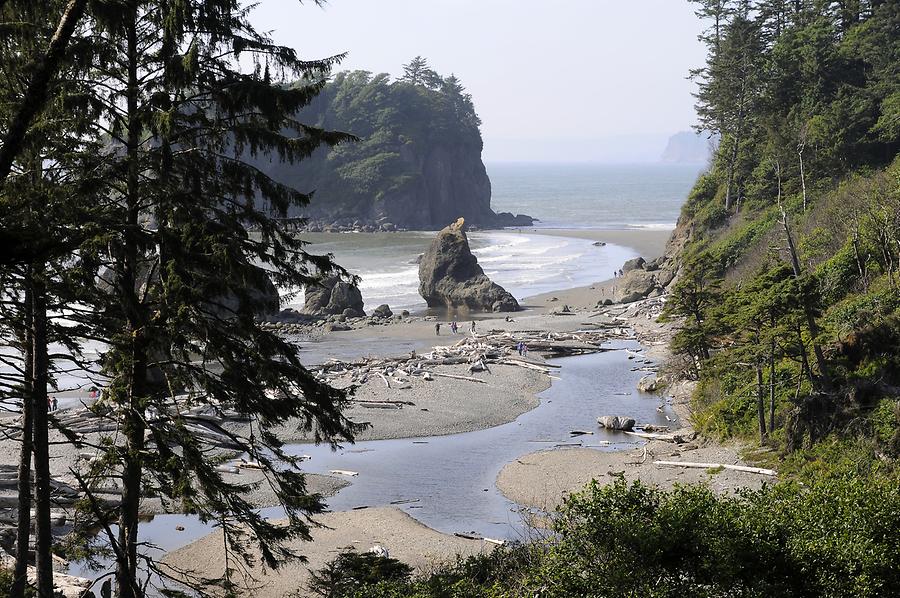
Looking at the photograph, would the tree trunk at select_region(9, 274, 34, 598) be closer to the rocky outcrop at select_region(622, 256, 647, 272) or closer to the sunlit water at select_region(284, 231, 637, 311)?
the sunlit water at select_region(284, 231, 637, 311)

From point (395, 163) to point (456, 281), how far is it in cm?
8140

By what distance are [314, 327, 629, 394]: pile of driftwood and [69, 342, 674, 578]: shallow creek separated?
3414 mm

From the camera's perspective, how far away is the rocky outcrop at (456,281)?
63.7 meters

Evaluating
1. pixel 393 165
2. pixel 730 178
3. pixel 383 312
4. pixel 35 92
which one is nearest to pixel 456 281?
pixel 383 312

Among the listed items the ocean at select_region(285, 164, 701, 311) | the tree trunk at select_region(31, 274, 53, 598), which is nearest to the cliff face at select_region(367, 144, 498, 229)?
the ocean at select_region(285, 164, 701, 311)

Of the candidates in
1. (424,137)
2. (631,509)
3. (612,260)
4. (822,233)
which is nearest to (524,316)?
(822,233)

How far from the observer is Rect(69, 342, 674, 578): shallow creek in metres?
23.8

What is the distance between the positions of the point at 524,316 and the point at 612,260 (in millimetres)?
32923

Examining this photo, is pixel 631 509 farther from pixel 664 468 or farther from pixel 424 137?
pixel 424 137

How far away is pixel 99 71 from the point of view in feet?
43.3

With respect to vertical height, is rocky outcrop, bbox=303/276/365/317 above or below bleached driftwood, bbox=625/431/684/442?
above

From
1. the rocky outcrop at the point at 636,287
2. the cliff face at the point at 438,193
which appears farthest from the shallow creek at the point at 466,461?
the cliff face at the point at 438,193

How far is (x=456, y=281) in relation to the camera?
217ft

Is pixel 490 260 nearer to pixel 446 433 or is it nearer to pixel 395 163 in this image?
pixel 395 163
